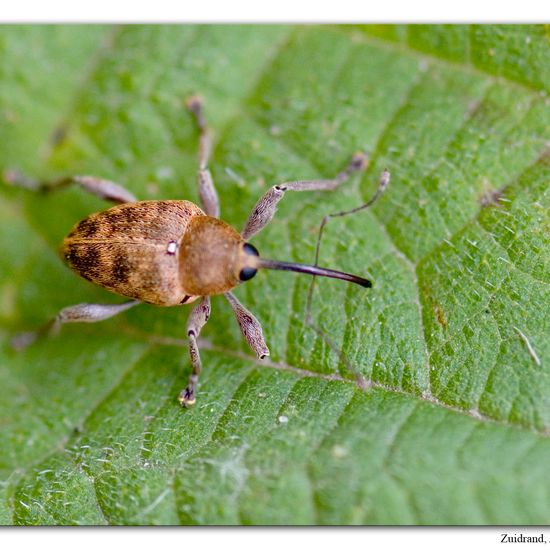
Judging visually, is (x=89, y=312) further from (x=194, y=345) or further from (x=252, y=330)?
(x=252, y=330)

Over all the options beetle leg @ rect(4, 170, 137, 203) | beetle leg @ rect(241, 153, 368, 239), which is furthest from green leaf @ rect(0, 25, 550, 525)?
beetle leg @ rect(4, 170, 137, 203)

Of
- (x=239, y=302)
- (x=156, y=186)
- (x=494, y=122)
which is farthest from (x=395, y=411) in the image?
(x=156, y=186)

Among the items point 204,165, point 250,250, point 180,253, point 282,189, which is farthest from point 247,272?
point 204,165

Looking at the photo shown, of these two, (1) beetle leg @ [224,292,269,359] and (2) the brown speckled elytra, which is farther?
(2) the brown speckled elytra

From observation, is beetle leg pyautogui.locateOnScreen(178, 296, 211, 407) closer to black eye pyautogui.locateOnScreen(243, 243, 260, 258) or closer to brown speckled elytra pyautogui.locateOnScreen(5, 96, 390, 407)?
brown speckled elytra pyautogui.locateOnScreen(5, 96, 390, 407)

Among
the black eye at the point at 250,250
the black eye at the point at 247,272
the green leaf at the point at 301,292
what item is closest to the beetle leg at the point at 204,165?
the green leaf at the point at 301,292

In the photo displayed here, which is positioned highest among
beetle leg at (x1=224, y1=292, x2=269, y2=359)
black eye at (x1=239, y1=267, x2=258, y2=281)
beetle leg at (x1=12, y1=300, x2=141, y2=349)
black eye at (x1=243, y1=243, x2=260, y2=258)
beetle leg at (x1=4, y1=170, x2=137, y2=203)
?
beetle leg at (x1=4, y1=170, x2=137, y2=203)

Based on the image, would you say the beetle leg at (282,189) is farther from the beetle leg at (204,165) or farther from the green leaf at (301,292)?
the beetle leg at (204,165)
